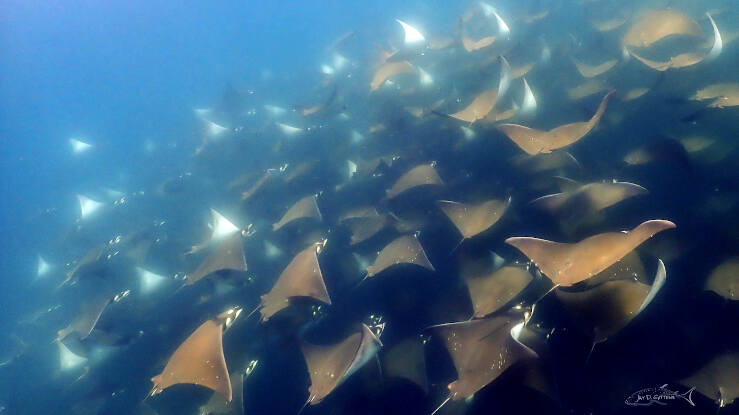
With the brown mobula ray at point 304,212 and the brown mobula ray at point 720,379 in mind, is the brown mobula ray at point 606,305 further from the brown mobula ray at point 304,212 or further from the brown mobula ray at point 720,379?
the brown mobula ray at point 304,212

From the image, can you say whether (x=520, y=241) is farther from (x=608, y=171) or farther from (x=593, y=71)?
(x=593, y=71)

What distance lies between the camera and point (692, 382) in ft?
7.72

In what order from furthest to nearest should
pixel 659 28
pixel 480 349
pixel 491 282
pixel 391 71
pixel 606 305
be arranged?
pixel 391 71 < pixel 659 28 < pixel 491 282 < pixel 480 349 < pixel 606 305

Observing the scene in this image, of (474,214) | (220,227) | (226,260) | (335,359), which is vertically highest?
(474,214)

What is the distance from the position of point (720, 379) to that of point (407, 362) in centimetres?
223

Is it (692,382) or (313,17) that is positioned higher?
(692,382)

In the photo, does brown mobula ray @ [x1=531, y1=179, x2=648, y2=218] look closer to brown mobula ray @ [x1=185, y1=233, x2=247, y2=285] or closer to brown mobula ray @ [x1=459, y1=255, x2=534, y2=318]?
brown mobula ray @ [x1=459, y1=255, x2=534, y2=318]

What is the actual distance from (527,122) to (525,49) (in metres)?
2.07

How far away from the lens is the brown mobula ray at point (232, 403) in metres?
3.19

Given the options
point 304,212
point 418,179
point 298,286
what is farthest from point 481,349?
point 304,212

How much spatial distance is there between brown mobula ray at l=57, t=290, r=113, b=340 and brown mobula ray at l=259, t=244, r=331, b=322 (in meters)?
3.21

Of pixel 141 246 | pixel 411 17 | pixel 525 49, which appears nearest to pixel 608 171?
pixel 525 49

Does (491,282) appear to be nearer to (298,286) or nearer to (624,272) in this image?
(624,272)

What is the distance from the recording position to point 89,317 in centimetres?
522
